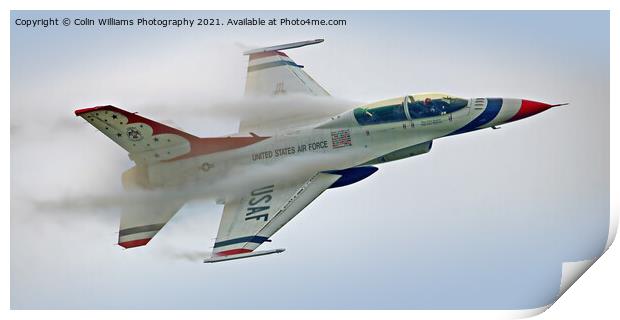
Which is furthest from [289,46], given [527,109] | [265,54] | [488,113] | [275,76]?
[527,109]

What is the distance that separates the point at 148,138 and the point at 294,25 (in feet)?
6.22

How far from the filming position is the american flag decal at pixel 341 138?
366 inches

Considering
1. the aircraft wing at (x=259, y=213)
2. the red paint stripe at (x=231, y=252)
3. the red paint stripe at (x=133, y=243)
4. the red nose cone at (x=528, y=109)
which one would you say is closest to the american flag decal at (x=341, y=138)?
the aircraft wing at (x=259, y=213)

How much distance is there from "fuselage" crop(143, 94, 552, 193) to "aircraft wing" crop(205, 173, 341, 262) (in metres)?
0.12

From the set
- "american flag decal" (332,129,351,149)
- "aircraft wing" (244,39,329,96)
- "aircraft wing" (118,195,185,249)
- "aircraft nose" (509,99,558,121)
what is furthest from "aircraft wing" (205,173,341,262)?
"aircraft nose" (509,99,558,121)

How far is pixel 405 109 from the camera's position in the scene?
366 inches

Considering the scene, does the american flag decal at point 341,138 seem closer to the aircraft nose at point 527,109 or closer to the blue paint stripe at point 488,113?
the blue paint stripe at point 488,113

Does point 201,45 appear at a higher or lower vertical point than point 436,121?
higher

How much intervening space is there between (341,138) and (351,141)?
11 cm

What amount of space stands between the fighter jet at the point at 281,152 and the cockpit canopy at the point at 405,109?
0.03 ft

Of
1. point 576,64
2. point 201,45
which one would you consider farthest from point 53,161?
point 576,64

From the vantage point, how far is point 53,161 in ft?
30.8

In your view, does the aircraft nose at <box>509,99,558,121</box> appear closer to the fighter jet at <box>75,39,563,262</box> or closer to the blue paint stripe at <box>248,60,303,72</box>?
the fighter jet at <box>75,39,563,262</box>
